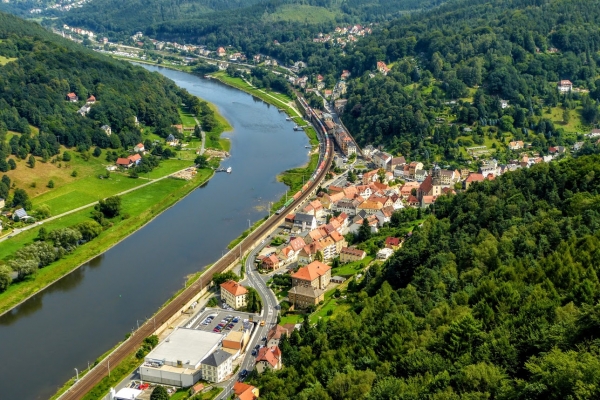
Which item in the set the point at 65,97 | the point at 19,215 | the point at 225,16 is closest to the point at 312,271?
the point at 19,215

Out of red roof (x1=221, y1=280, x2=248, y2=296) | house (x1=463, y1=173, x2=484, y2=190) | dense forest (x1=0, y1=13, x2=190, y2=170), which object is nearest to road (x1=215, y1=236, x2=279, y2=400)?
red roof (x1=221, y1=280, x2=248, y2=296)

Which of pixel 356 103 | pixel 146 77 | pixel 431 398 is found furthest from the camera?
pixel 146 77

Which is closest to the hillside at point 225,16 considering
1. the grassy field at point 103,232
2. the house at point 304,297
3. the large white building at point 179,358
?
the grassy field at point 103,232

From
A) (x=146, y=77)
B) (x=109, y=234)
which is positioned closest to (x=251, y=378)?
(x=109, y=234)

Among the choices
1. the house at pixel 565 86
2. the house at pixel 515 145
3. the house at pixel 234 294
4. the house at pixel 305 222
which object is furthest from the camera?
the house at pixel 565 86

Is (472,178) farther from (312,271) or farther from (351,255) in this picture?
(312,271)

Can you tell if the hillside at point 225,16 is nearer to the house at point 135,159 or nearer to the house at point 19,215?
the house at point 135,159

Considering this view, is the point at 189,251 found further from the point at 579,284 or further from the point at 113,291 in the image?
the point at 579,284
